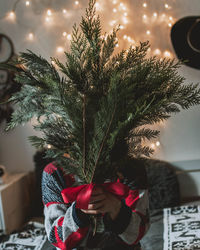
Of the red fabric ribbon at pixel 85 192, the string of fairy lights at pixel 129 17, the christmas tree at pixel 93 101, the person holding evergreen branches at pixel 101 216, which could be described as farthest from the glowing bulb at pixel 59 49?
the red fabric ribbon at pixel 85 192

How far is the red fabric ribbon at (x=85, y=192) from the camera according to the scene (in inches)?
27.9

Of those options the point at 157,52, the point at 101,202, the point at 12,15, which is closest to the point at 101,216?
the point at 101,202

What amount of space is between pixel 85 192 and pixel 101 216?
4.2 inches

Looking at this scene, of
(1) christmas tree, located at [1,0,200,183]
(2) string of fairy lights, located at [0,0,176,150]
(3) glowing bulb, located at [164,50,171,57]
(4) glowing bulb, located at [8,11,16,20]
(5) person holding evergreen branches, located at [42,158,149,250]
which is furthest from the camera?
(4) glowing bulb, located at [8,11,16,20]

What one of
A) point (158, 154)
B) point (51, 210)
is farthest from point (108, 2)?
point (51, 210)

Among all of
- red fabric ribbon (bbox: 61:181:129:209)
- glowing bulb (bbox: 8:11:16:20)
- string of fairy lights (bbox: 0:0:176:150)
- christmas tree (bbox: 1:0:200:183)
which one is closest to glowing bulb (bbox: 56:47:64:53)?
string of fairy lights (bbox: 0:0:176:150)

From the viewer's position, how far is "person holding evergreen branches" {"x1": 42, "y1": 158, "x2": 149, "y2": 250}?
0.76 metres

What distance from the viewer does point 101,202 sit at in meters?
0.73

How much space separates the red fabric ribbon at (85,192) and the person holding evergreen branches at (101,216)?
11 mm

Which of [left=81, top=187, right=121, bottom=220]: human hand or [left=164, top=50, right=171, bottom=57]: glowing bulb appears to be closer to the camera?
[left=81, top=187, right=121, bottom=220]: human hand

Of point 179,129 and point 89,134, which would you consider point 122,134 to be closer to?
point 89,134

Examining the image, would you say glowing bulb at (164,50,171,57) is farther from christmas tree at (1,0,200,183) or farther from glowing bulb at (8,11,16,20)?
christmas tree at (1,0,200,183)

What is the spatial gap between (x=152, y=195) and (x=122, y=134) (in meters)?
1.39

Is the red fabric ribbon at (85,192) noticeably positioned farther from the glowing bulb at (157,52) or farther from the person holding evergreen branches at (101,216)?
the glowing bulb at (157,52)
